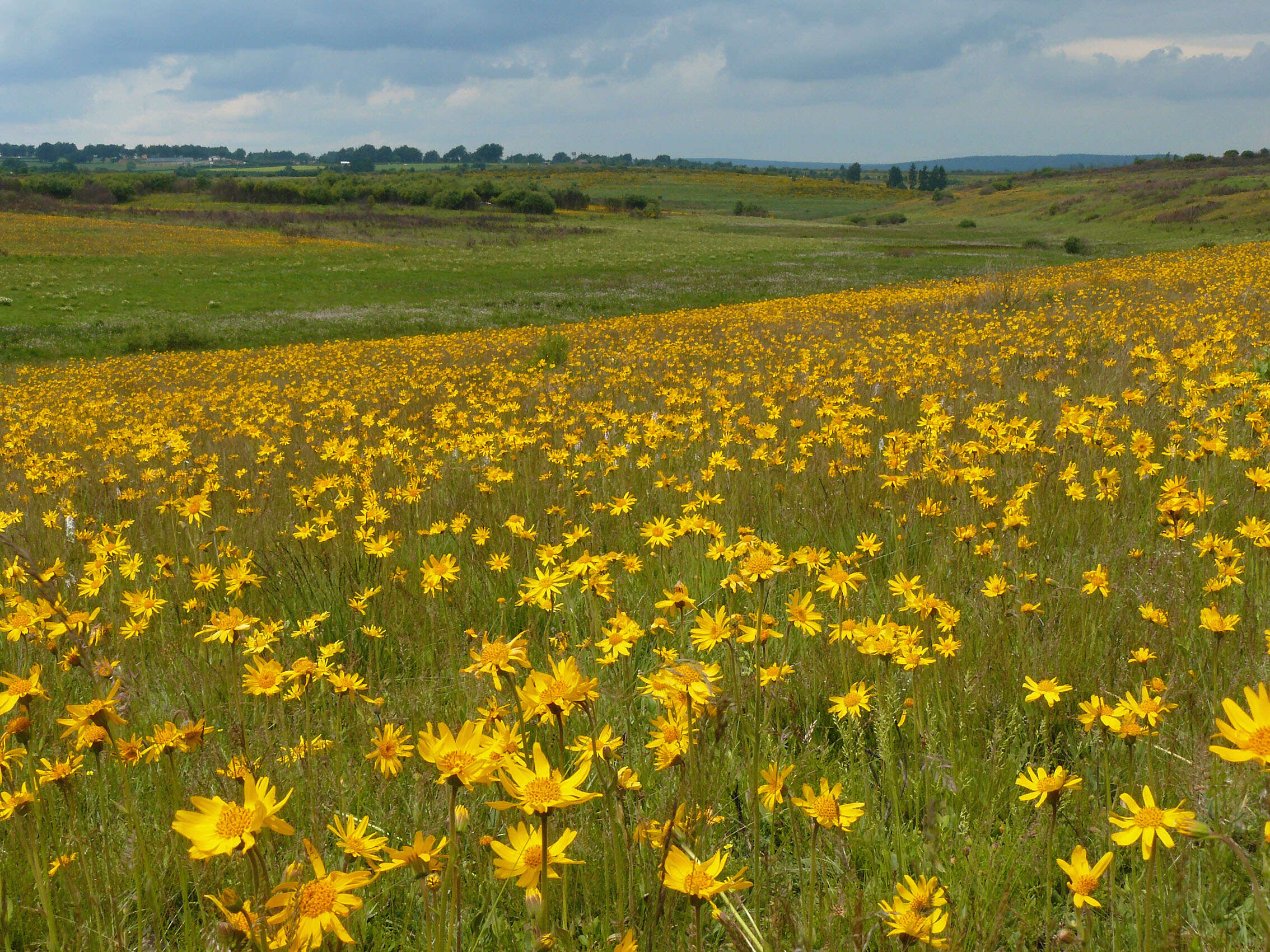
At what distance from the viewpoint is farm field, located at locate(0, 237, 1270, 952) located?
154 cm

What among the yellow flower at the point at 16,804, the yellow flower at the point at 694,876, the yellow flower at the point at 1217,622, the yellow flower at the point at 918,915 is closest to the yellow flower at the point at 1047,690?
the yellow flower at the point at 1217,622

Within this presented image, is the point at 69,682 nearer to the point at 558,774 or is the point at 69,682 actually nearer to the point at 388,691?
the point at 388,691

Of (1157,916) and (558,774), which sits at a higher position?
(558,774)

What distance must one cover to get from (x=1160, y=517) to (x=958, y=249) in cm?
5558

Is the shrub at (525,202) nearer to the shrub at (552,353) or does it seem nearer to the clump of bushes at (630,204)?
the clump of bushes at (630,204)

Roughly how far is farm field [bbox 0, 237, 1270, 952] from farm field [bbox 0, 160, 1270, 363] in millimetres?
17887

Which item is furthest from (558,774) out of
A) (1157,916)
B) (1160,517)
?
(1160,517)

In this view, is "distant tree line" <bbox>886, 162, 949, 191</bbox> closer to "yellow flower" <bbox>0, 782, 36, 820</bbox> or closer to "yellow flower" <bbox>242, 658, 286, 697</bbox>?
"yellow flower" <bbox>242, 658, 286, 697</bbox>

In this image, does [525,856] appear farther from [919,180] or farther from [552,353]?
[919,180]

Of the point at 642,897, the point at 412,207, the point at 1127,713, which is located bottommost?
the point at 642,897

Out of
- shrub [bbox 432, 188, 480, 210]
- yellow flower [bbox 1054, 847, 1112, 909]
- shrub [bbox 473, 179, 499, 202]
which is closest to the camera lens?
yellow flower [bbox 1054, 847, 1112, 909]

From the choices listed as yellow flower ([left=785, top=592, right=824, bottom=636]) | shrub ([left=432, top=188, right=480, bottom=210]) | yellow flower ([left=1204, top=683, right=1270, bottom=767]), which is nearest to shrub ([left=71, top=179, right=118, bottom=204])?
shrub ([left=432, top=188, right=480, bottom=210])

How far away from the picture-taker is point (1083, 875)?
1471 millimetres

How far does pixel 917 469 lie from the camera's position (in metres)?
4.64
